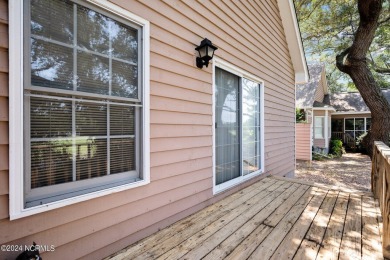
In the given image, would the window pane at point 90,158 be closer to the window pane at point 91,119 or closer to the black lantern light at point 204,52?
the window pane at point 91,119

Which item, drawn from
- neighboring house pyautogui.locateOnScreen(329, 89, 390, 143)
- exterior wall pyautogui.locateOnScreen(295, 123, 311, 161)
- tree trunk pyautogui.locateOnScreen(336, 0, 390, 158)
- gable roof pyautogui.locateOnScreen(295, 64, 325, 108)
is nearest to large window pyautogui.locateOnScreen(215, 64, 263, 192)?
tree trunk pyautogui.locateOnScreen(336, 0, 390, 158)

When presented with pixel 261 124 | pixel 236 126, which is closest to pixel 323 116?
pixel 261 124

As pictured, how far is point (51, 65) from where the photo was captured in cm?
157

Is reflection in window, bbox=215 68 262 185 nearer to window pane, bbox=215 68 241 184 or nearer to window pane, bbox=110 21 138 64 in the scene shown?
window pane, bbox=215 68 241 184

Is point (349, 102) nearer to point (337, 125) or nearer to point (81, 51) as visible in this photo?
point (337, 125)

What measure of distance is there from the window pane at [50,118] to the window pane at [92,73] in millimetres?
196

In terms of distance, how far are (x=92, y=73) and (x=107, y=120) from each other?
0.39 meters

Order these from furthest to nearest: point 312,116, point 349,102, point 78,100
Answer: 1. point 349,102
2. point 312,116
3. point 78,100

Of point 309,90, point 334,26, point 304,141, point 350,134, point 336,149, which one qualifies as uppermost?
point 334,26

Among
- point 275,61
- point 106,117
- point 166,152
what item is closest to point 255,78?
point 275,61

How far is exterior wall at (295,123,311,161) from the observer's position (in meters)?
10.6

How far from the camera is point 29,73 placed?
1.46 m

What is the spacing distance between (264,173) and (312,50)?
39.0 ft

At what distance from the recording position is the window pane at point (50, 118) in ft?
4.93
